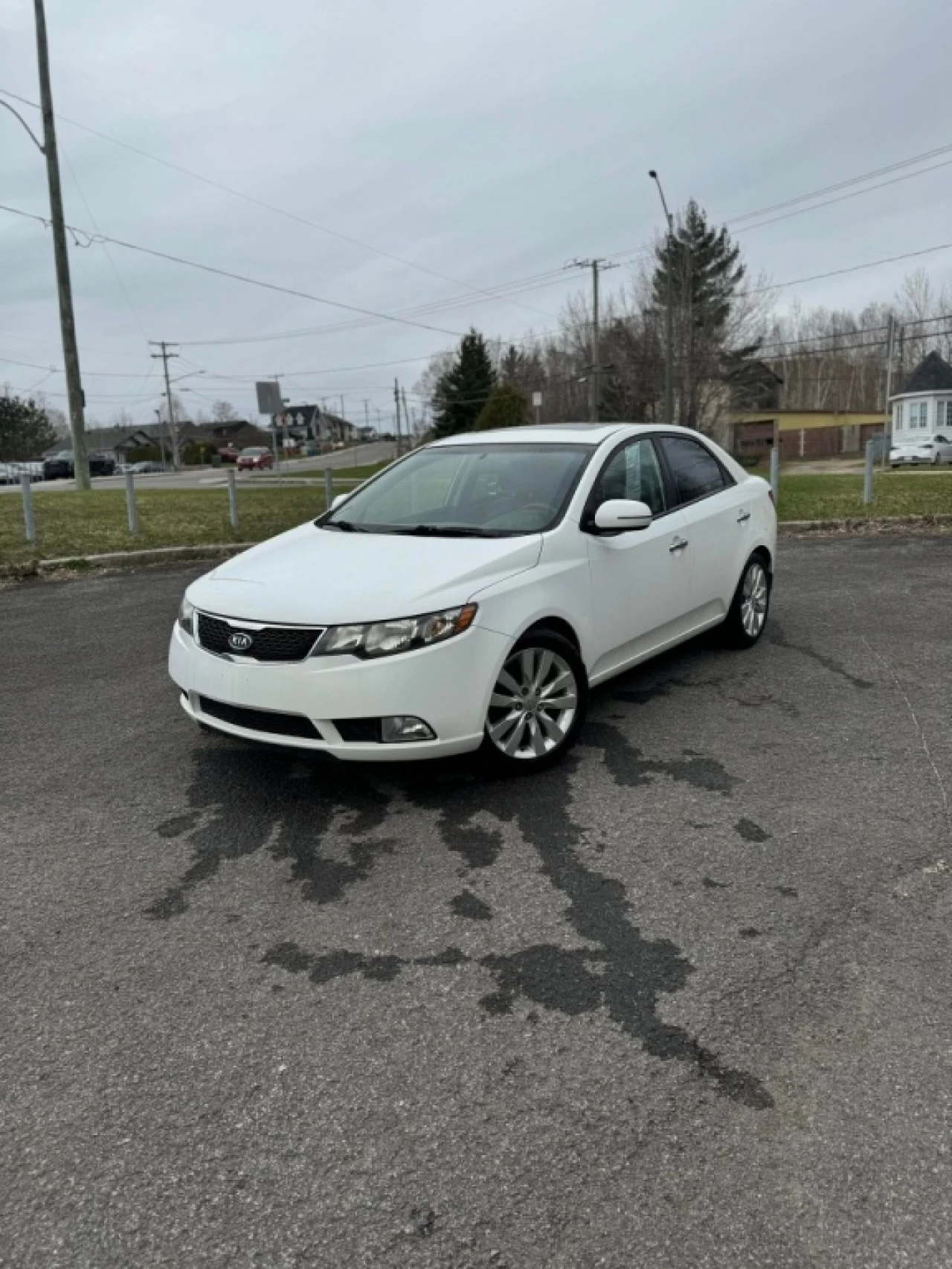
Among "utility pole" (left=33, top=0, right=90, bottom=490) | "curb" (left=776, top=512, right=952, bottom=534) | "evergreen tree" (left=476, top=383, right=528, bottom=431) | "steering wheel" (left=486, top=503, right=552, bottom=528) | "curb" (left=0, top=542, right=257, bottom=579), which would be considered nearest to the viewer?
"steering wheel" (left=486, top=503, right=552, bottom=528)

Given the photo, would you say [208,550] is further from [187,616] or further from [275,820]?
[275,820]

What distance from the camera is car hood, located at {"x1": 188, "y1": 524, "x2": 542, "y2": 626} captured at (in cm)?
380

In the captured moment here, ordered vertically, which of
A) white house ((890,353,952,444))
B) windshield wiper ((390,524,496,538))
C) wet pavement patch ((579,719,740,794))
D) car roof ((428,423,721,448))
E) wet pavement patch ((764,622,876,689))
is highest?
white house ((890,353,952,444))

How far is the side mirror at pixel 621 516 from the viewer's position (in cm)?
457

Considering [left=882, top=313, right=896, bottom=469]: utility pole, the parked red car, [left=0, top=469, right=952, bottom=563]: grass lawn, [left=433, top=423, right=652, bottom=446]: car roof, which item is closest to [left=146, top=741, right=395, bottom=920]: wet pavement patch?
[left=433, top=423, right=652, bottom=446]: car roof

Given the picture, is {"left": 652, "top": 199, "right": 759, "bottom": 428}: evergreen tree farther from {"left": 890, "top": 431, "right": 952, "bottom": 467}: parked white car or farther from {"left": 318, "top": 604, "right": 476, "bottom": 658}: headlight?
{"left": 318, "top": 604, "right": 476, "bottom": 658}: headlight

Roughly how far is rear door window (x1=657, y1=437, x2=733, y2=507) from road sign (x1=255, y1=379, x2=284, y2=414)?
69.8 ft

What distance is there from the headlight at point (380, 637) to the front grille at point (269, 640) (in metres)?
0.07

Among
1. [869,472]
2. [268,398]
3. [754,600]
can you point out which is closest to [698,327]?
[268,398]

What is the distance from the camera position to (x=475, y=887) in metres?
3.29

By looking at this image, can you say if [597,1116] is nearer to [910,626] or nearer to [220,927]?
[220,927]

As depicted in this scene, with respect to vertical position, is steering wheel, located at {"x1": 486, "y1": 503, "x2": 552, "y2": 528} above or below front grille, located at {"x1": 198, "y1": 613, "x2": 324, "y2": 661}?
above

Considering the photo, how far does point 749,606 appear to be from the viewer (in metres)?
6.37

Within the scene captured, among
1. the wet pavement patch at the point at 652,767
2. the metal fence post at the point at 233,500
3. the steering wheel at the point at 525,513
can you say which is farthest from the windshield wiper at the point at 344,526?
the metal fence post at the point at 233,500
